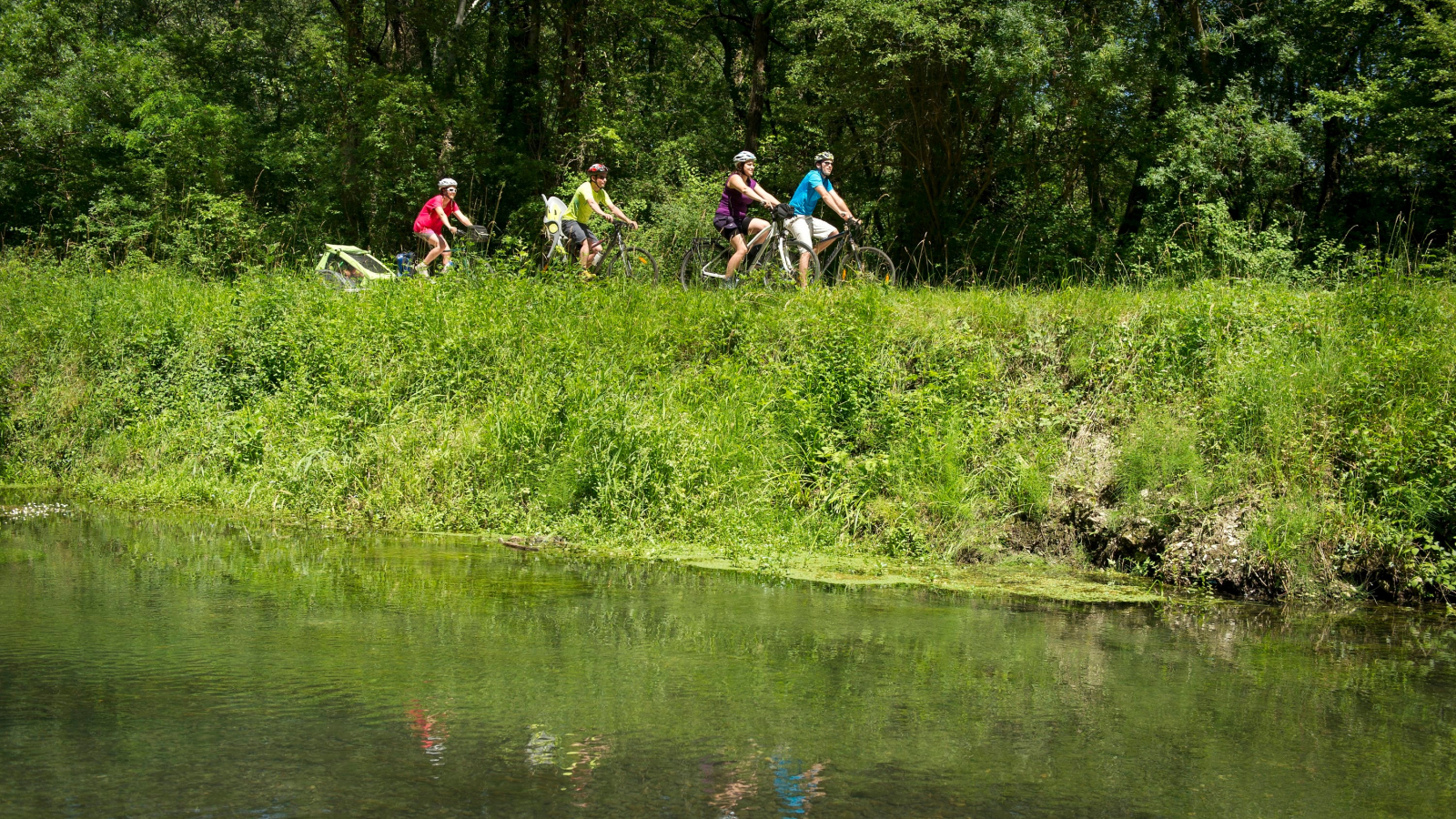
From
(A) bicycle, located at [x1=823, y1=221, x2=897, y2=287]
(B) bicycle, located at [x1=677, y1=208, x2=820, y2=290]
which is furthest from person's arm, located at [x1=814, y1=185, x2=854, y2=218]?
(B) bicycle, located at [x1=677, y1=208, x2=820, y2=290]

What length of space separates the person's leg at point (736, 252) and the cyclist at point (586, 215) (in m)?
1.50

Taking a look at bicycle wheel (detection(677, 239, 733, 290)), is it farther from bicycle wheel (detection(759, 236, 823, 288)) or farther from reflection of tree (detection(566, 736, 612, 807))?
reflection of tree (detection(566, 736, 612, 807))

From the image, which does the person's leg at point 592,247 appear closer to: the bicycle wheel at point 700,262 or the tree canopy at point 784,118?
the bicycle wheel at point 700,262

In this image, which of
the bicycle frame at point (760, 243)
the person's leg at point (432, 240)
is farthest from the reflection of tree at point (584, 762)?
the person's leg at point (432, 240)

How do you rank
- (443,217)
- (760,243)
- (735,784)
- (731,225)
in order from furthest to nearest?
(443,217) < (760,243) < (731,225) < (735,784)

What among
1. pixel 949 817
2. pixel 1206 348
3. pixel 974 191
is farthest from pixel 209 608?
pixel 974 191

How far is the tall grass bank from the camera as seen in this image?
827cm

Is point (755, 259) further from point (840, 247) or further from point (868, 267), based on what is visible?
point (868, 267)

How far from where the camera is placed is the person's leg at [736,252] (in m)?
13.3

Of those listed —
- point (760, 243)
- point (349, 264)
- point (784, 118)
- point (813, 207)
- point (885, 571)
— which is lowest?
point (885, 571)

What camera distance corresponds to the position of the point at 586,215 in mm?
14742

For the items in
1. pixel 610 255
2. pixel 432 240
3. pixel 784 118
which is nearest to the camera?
pixel 610 255

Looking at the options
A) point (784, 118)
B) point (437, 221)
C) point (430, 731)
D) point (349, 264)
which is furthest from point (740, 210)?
point (784, 118)

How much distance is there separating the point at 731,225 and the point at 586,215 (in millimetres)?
2134
